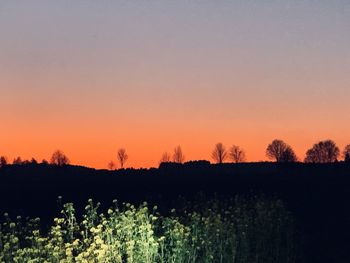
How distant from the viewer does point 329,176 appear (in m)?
22.5

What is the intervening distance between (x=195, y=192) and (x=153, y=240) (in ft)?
36.0

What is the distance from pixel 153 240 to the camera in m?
8.78

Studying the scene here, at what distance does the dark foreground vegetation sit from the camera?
16062 mm

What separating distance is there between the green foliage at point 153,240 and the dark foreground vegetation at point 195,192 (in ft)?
1.91

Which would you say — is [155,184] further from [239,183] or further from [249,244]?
[249,244]

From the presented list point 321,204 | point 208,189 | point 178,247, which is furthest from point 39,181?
point 178,247

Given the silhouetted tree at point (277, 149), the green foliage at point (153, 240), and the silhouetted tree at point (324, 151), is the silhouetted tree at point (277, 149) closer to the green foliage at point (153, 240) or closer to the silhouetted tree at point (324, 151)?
the silhouetted tree at point (324, 151)

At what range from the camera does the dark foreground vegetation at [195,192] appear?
16.1m

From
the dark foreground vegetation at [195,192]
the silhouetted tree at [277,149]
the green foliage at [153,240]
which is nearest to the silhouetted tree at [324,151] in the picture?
the silhouetted tree at [277,149]

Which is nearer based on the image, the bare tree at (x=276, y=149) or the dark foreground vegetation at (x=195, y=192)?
the dark foreground vegetation at (x=195, y=192)

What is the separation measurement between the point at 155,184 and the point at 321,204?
18.6 feet

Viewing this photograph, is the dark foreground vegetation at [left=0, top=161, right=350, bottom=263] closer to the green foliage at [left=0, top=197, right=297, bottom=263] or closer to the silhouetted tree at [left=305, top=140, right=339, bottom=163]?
the green foliage at [left=0, top=197, right=297, bottom=263]

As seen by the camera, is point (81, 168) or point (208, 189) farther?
point (81, 168)

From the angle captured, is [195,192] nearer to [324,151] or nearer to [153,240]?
[153,240]
